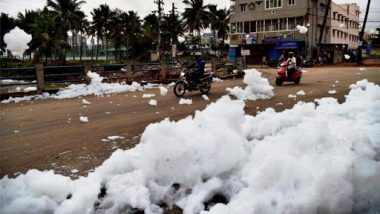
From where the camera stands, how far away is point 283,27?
159ft

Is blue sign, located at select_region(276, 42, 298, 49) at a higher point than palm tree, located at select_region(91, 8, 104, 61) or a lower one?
lower

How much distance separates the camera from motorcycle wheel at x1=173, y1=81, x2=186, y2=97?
43.1 feet

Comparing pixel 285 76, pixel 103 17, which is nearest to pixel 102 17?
pixel 103 17

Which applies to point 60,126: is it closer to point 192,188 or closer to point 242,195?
point 192,188

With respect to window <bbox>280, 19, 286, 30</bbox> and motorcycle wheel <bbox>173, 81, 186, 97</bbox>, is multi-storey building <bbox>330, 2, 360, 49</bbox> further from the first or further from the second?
motorcycle wheel <bbox>173, 81, 186, 97</bbox>

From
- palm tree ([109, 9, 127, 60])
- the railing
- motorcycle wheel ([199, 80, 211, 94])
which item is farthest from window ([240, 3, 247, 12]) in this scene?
motorcycle wheel ([199, 80, 211, 94])

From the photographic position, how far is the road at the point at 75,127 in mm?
5469

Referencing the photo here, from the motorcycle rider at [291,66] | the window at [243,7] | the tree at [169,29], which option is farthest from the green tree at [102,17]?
the motorcycle rider at [291,66]

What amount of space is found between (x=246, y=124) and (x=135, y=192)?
270 centimetres

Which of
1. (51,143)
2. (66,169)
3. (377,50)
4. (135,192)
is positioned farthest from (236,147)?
(377,50)

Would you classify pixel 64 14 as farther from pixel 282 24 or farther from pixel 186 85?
pixel 186 85

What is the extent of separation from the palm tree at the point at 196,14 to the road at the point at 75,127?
1907 inches

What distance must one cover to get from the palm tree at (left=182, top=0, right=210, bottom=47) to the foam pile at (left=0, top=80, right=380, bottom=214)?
5650cm

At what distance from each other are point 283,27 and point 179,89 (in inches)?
1515
